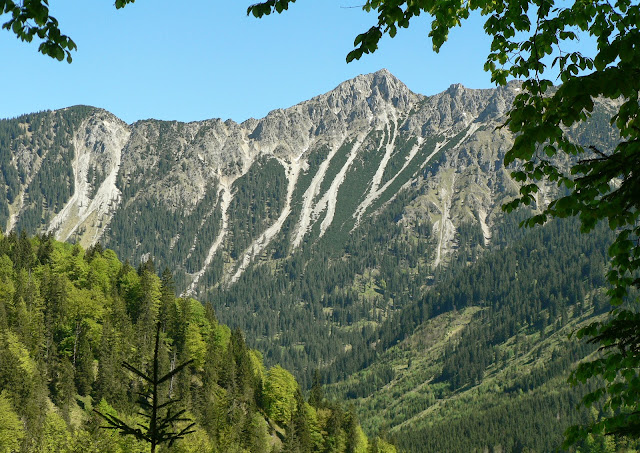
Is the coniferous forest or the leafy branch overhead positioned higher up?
the coniferous forest

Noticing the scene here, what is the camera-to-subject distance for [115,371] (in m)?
84.1

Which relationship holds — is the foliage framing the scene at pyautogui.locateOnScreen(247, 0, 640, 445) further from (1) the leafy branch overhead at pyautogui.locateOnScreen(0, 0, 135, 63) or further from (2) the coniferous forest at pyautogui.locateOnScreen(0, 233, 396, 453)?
(2) the coniferous forest at pyautogui.locateOnScreen(0, 233, 396, 453)

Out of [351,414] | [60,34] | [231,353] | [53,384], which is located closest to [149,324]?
[231,353]

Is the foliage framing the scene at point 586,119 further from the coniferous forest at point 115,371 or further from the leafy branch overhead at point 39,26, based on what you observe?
the coniferous forest at point 115,371

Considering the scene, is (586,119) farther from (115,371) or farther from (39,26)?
(115,371)

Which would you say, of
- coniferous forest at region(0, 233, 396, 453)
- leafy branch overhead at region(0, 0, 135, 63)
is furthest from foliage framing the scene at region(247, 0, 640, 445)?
coniferous forest at region(0, 233, 396, 453)

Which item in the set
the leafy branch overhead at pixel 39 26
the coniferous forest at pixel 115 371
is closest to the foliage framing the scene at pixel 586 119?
the leafy branch overhead at pixel 39 26

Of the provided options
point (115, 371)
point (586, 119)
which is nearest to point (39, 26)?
point (586, 119)

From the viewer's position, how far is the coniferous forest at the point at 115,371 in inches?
2712

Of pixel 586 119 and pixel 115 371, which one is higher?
pixel 115 371

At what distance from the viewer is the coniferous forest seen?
68875mm

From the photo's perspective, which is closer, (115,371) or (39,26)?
(39,26)

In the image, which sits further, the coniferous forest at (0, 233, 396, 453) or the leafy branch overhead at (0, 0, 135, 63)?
the coniferous forest at (0, 233, 396, 453)

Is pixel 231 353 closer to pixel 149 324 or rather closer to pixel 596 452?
pixel 149 324
